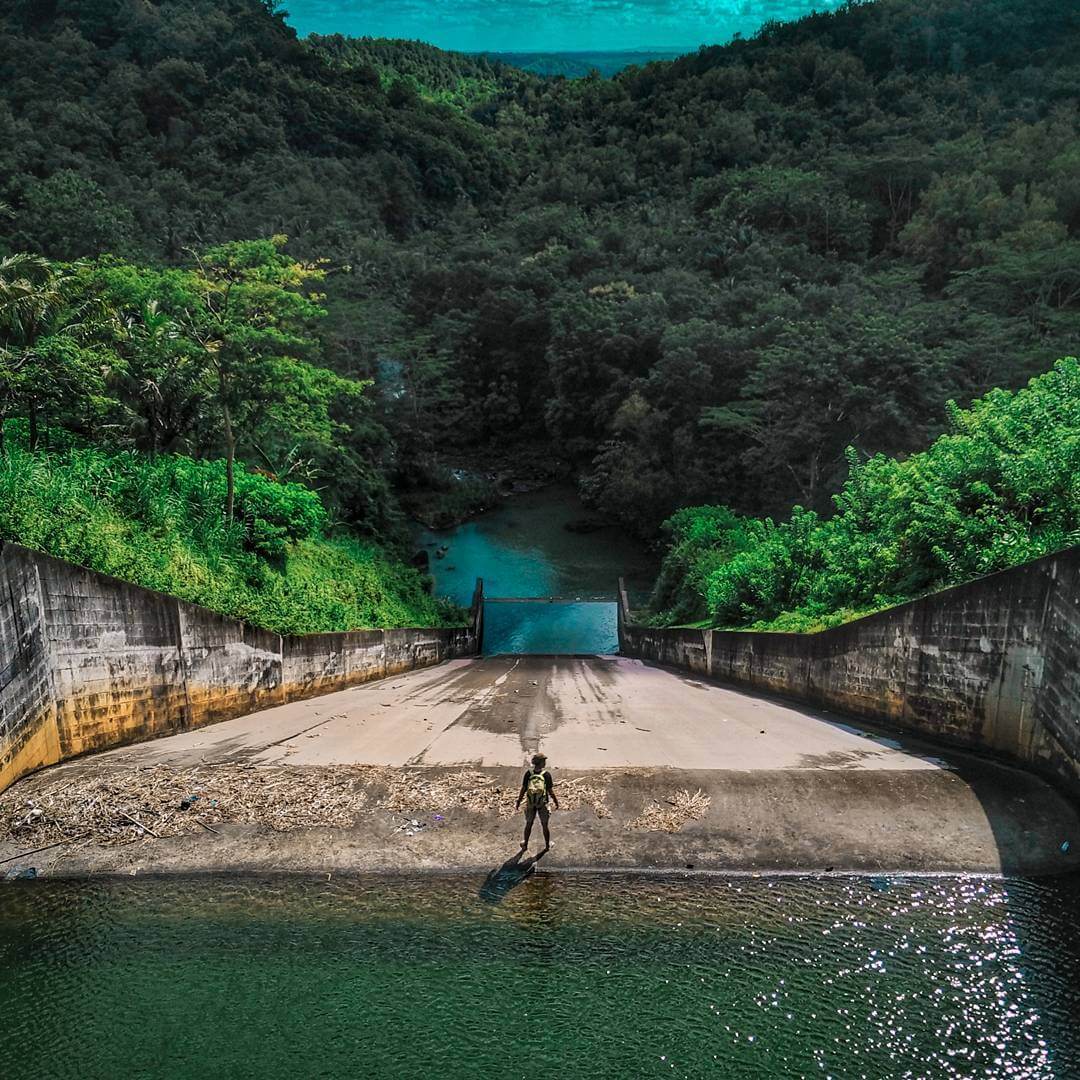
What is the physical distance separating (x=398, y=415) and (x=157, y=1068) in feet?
140

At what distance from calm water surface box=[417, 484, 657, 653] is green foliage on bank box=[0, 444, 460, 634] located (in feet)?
54.1

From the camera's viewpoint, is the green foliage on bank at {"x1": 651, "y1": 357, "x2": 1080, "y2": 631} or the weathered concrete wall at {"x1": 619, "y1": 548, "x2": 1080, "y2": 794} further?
the green foliage on bank at {"x1": 651, "y1": 357, "x2": 1080, "y2": 631}

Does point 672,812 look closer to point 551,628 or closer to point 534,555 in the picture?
point 551,628

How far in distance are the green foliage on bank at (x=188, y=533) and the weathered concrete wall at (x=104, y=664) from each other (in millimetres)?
873

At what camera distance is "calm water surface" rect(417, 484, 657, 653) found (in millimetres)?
36700

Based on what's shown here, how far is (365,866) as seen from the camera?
7.08m

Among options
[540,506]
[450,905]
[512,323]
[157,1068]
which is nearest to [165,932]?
[157,1068]

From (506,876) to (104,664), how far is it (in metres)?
5.79

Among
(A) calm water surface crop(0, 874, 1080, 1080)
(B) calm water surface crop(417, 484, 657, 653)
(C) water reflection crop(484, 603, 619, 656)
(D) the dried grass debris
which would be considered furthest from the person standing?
(B) calm water surface crop(417, 484, 657, 653)

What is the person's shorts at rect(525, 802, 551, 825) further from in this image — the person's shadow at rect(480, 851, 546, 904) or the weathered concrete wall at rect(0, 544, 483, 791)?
the weathered concrete wall at rect(0, 544, 483, 791)

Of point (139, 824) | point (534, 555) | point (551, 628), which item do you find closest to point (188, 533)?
point (139, 824)

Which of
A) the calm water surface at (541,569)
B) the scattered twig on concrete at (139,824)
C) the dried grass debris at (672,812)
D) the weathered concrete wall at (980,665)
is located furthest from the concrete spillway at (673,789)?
the calm water surface at (541,569)

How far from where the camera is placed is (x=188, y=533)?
1347 centimetres

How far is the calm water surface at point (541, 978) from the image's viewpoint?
4.75m
